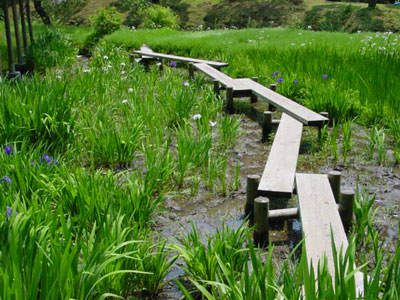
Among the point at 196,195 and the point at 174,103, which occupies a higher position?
the point at 174,103

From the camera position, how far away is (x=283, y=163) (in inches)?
140

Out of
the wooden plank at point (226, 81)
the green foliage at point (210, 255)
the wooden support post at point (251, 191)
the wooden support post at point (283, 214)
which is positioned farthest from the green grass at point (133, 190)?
the wooden plank at point (226, 81)

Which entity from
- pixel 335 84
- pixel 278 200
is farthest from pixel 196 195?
pixel 335 84

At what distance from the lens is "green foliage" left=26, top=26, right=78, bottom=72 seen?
8.54 metres

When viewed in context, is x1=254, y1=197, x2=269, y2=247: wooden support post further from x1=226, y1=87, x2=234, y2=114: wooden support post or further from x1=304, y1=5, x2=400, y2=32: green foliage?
x1=304, y1=5, x2=400, y2=32: green foliage

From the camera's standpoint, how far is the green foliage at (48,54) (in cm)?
854

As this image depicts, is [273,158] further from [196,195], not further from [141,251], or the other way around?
[141,251]

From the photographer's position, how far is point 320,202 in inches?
112

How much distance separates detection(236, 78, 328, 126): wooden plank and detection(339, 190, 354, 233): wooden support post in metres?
1.65

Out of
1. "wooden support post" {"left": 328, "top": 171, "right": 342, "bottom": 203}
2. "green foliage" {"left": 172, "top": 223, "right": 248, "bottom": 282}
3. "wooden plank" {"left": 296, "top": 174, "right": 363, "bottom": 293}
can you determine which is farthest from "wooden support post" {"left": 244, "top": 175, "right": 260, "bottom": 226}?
"green foliage" {"left": 172, "top": 223, "right": 248, "bottom": 282}

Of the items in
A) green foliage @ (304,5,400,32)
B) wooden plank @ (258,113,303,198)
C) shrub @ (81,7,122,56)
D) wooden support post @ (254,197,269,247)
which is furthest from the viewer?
green foliage @ (304,5,400,32)

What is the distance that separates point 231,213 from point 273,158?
0.61 m

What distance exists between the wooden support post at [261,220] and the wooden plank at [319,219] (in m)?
0.22

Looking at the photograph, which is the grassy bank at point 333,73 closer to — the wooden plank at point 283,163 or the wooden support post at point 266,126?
the wooden support post at point 266,126
